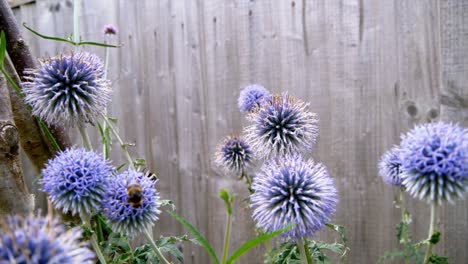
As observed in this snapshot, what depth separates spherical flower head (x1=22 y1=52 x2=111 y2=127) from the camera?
116cm

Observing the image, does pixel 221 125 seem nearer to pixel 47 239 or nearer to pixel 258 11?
pixel 258 11

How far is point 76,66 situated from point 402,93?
1.76m

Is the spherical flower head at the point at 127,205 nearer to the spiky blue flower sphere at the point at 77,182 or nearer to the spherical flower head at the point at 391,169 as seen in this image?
the spiky blue flower sphere at the point at 77,182

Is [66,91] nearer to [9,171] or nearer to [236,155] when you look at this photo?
[9,171]

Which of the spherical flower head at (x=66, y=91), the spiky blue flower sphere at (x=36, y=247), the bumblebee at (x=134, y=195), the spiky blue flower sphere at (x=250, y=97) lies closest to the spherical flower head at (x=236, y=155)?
the spiky blue flower sphere at (x=250, y=97)

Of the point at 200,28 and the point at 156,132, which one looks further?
the point at 156,132

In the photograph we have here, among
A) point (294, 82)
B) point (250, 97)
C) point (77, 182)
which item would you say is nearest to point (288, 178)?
point (77, 182)

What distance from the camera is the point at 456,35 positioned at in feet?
6.49

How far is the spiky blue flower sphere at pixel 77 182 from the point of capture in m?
0.98

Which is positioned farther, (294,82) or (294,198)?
(294,82)

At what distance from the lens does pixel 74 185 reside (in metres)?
0.98

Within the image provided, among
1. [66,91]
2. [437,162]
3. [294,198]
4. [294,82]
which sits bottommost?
[294,198]

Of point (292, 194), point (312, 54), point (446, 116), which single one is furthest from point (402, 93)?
point (292, 194)

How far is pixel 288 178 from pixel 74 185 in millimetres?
538
